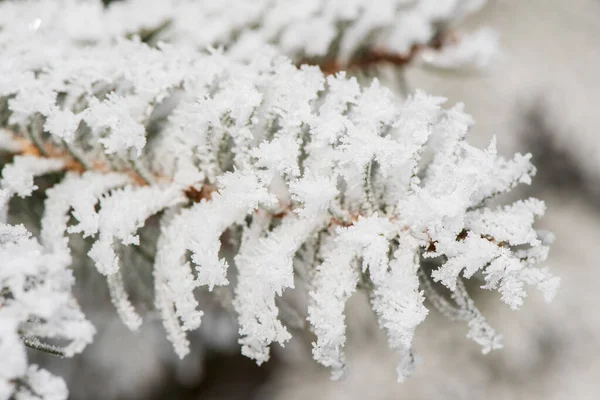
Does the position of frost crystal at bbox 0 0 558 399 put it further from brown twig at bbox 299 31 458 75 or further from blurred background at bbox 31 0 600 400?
blurred background at bbox 31 0 600 400

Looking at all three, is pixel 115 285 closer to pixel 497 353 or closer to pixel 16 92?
pixel 16 92

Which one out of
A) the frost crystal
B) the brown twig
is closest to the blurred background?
the brown twig

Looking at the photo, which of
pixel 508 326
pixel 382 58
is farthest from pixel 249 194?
pixel 508 326

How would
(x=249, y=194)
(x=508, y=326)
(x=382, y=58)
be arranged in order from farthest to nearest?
(x=508, y=326)
(x=382, y=58)
(x=249, y=194)

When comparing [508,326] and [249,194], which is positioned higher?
[249,194]

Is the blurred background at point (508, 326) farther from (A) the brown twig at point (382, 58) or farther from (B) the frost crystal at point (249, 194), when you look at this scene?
(B) the frost crystal at point (249, 194)

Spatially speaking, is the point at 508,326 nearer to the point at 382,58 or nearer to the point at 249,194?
the point at 382,58

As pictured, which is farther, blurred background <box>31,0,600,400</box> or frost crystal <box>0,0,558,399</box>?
blurred background <box>31,0,600,400</box>

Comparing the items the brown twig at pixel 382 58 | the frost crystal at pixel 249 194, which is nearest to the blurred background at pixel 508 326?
the brown twig at pixel 382 58
